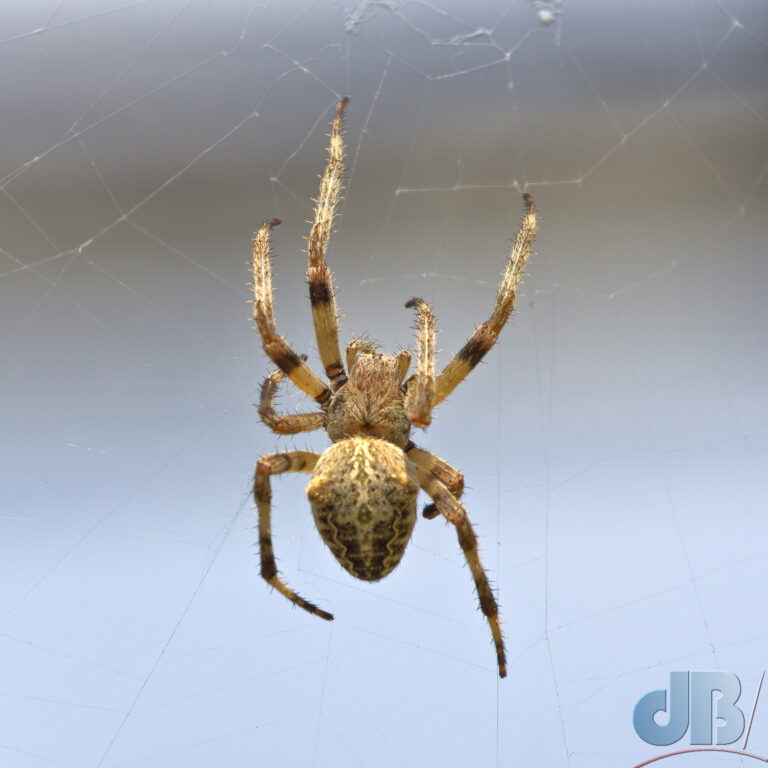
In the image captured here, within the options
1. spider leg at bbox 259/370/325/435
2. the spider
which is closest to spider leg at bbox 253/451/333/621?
the spider

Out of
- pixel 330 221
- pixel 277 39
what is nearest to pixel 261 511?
pixel 330 221

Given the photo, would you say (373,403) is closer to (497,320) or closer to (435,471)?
(435,471)

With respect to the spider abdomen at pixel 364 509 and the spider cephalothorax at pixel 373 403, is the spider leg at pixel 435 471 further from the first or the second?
the spider abdomen at pixel 364 509

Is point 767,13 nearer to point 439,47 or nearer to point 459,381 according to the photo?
point 439,47

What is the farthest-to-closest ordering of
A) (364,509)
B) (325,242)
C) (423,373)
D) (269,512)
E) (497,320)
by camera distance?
(325,242), (497,320), (269,512), (423,373), (364,509)

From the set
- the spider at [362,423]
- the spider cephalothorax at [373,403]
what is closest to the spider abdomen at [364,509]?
the spider at [362,423]

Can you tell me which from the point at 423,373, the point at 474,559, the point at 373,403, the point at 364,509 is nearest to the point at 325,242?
the point at 373,403

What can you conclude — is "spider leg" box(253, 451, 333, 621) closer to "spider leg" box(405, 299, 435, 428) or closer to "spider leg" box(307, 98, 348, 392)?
"spider leg" box(405, 299, 435, 428)
